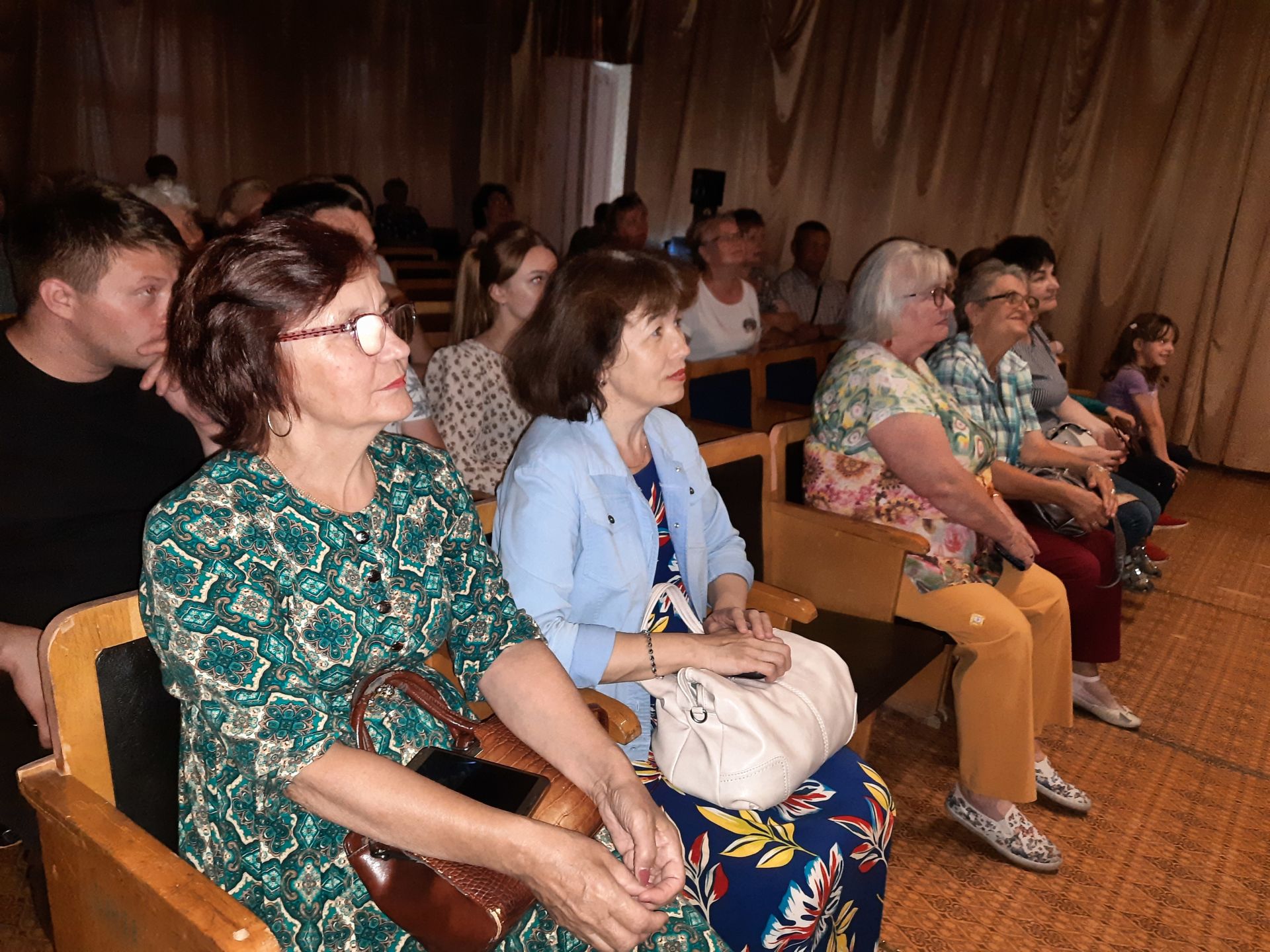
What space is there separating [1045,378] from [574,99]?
7.61 m

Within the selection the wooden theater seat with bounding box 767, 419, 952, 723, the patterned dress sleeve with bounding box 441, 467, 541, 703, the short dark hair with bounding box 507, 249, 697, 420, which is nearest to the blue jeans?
the wooden theater seat with bounding box 767, 419, 952, 723

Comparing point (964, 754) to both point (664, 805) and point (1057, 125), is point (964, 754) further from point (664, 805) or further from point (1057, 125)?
point (1057, 125)

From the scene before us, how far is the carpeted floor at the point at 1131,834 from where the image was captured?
2.05 metres

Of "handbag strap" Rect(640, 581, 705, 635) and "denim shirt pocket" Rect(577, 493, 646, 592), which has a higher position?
"denim shirt pocket" Rect(577, 493, 646, 592)

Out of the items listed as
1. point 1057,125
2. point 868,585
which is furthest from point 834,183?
point 868,585

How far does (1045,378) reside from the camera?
3.56 meters

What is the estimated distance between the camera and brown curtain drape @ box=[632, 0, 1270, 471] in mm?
6172

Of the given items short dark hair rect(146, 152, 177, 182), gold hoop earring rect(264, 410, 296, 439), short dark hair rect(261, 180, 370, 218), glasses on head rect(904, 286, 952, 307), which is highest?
short dark hair rect(261, 180, 370, 218)

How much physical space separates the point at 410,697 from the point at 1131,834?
2.02m

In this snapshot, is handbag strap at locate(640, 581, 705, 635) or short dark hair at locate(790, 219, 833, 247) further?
short dark hair at locate(790, 219, 833, 247)

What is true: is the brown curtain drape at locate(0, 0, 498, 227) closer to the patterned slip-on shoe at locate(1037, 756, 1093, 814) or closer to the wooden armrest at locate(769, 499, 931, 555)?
the wooden armrest at locate(769, 499, 931, 555)

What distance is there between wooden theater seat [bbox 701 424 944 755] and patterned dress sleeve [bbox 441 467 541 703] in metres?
0.91

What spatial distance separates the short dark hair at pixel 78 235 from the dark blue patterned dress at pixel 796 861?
4.31 feet

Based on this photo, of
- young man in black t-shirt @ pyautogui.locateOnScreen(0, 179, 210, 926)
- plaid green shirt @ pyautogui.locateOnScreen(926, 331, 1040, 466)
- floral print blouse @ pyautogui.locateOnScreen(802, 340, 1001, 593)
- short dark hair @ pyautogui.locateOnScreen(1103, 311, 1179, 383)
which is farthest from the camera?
short dark hair @ pyautogui.locateOnScreen(1103, 311, 1179, 383)
